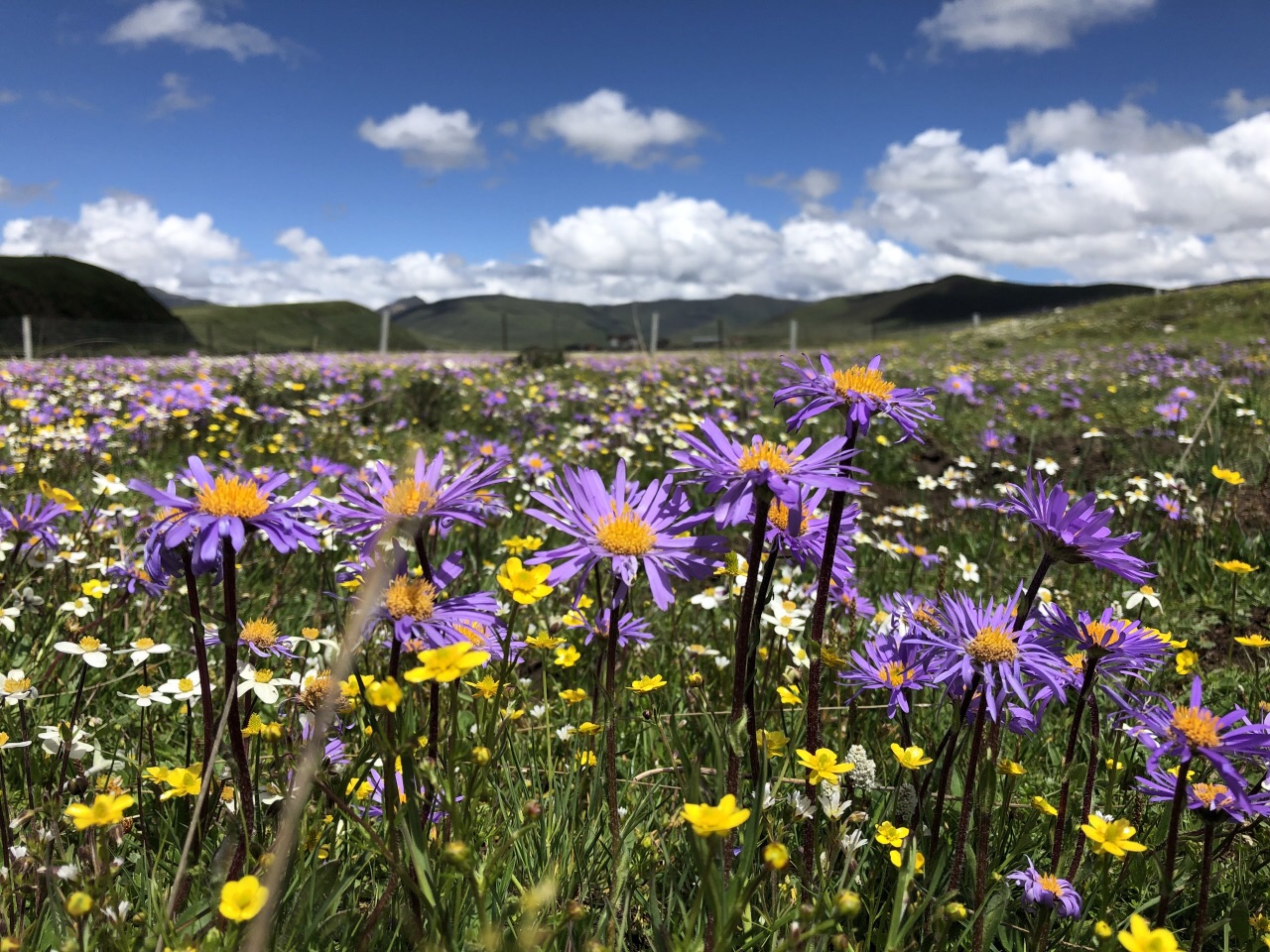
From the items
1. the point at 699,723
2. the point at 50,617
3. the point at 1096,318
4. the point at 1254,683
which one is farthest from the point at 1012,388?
the point at 1096,318

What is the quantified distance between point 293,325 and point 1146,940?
6044 inches

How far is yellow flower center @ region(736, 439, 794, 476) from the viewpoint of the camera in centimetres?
131

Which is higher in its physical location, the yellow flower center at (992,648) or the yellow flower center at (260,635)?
the yellow flower center at (992,648)

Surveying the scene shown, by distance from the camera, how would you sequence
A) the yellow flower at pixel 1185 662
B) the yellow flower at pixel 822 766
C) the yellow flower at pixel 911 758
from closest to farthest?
the yellow flower at pixel 822 766 → the yellow flower at pixel 911 758 → the yellow flower at pixel 1185 662

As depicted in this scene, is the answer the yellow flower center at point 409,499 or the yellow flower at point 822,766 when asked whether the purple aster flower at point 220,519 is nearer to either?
the yellow flower center at point 409,499

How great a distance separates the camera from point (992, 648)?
4.71 ft

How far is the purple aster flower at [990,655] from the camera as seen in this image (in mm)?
1417

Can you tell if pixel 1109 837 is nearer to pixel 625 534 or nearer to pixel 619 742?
pixel 625 534

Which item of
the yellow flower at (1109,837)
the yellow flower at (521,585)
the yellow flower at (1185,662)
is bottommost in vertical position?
the yellow flower at (1109,837)

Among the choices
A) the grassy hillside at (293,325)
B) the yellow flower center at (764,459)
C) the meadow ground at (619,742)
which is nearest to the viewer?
the meadow ground at (619,742)

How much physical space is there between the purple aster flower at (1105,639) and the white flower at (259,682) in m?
1.53

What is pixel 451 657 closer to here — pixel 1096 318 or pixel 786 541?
pixel 786 541

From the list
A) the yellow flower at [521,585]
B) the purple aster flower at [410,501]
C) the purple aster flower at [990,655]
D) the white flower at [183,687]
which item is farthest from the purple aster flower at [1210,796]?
the white flower at [183,687]

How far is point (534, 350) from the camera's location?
14.8 m
